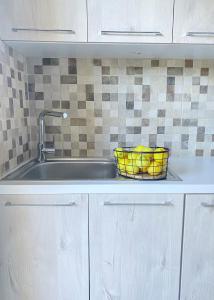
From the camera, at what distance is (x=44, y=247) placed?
3.46ft

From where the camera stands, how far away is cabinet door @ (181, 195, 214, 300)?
3.36 ft

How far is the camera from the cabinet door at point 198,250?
3.36 ft

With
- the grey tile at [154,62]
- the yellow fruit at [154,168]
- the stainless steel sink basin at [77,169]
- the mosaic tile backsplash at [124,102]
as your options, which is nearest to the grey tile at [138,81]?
the mosaic tile backsplash at [124,102]

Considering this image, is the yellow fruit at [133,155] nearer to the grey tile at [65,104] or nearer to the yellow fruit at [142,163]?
the yellow fruit at [142,163]

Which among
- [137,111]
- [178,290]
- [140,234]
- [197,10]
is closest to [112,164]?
[137,111]

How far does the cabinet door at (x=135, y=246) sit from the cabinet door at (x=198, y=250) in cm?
4

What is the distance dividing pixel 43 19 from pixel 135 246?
3.79ft

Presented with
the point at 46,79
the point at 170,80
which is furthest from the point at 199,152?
the point at 46,79

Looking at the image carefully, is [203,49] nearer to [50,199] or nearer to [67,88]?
[67,88]

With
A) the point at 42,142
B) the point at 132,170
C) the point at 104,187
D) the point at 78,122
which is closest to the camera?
the point at 104,187

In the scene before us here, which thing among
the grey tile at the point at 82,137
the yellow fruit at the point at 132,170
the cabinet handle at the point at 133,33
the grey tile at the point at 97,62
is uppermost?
the cabinet handle at the point at 133,33

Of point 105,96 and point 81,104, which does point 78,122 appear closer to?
point 81,104

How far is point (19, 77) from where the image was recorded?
1.36 m

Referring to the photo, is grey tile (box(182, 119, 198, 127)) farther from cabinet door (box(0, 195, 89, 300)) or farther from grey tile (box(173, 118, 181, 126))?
cabinet door (box(0, 195, 89, 300))
